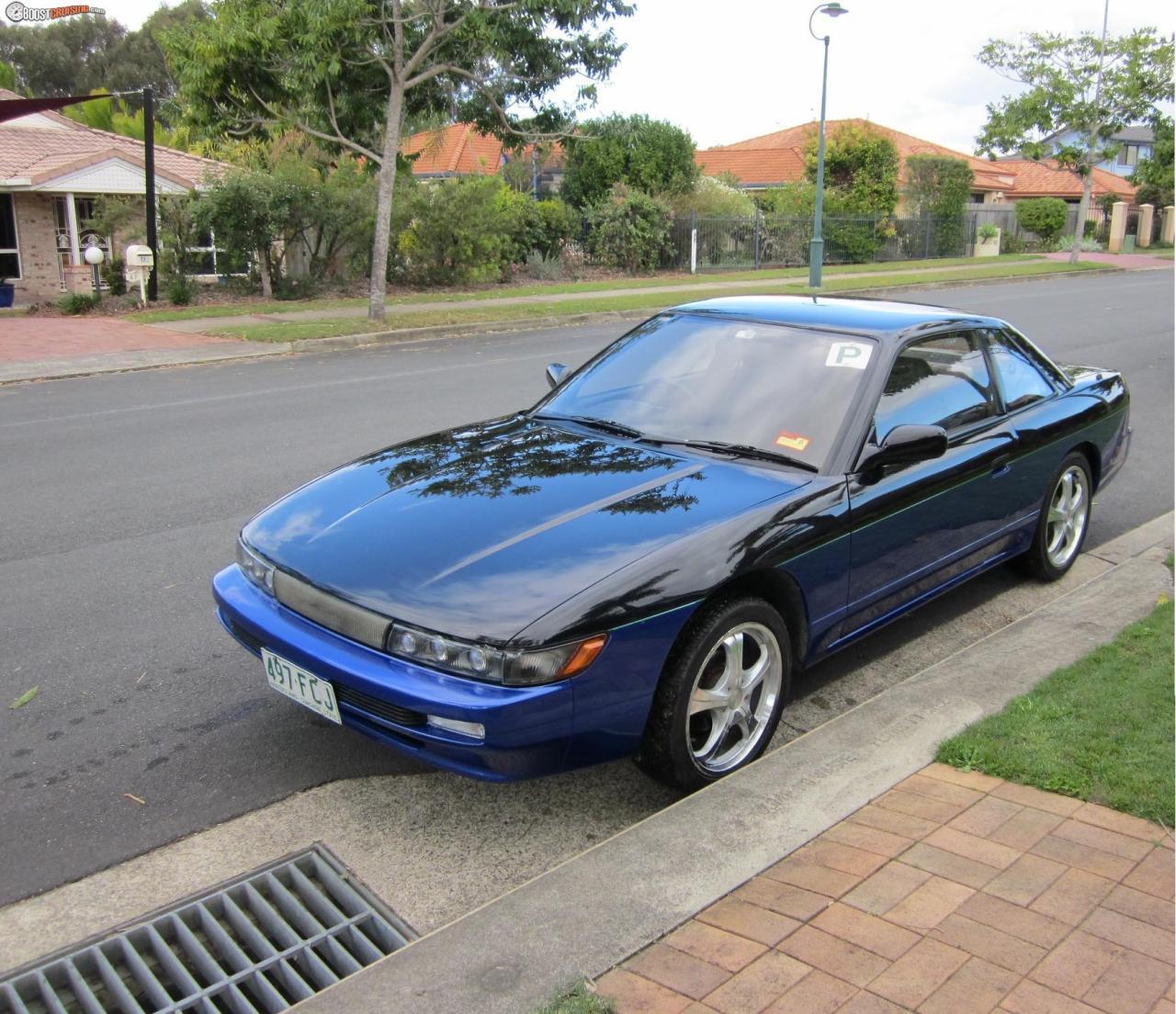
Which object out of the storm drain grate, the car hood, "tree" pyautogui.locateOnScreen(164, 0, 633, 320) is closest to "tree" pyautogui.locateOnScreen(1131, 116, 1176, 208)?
"tree" pyautogui.locateOnScreen(164, 0, 633, 320)

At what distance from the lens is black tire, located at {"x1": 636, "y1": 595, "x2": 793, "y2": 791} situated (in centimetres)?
338

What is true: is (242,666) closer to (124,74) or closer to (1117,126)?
(1117,126)

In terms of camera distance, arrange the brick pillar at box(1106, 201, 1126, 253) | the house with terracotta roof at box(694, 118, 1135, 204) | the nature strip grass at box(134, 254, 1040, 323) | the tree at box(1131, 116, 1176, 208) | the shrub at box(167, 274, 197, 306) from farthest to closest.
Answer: the house with terracotta roof at box(694, 118, 1135, 204) < the brick pillar at box(1106, 201, 1126, 253) < the tree at box(1131, 116, 1176, 208) < the shrub at box(167, 274, 197, 306) < the nature strip grass at box(134, 254, 1040, 323)

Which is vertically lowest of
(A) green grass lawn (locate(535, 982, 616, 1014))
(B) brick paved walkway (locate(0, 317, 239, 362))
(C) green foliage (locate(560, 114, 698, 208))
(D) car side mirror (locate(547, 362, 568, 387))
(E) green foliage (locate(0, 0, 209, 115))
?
(A) green grass lawn (locate(535, 982, 616, 1014))

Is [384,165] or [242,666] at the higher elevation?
[384,165]

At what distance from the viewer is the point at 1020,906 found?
8.96 ft

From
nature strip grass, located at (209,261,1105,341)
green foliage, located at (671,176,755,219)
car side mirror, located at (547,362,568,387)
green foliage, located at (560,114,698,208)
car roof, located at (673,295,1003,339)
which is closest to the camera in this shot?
car roof, located at (673,295,1003,339)

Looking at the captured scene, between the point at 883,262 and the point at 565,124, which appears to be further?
the point at 883,262

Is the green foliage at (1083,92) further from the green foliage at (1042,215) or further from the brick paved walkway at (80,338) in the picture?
the brick paved walkway at (80,338)

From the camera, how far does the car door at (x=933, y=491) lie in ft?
13.6

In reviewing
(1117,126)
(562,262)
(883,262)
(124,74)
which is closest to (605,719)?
(562,262)

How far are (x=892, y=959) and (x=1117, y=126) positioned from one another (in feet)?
144

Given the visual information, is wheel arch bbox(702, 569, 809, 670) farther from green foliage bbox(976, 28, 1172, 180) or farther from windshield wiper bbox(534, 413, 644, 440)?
green foliage bbox(976, 28, 1172, 180)

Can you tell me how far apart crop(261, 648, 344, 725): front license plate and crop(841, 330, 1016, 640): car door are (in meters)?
1.91
